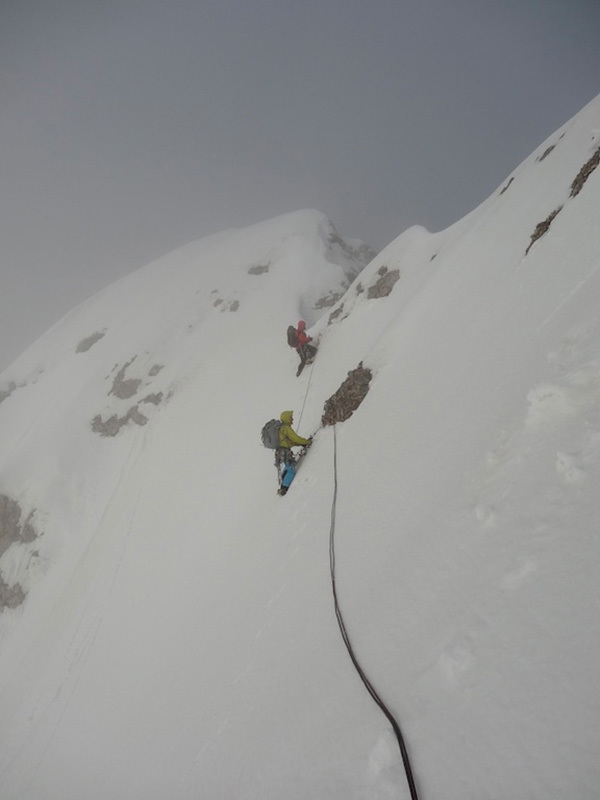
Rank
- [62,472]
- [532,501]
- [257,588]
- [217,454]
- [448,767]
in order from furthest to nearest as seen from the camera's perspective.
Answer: [62,472] < [217,454] < [257,588] < [532,501] < [448,767]

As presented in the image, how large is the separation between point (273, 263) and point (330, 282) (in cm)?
695

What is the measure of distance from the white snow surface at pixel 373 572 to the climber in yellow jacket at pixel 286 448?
42 centimetres

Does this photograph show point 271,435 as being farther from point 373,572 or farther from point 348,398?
point 373,572

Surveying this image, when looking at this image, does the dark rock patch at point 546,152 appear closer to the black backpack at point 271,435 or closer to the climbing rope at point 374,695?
the black backpack at point 271,435

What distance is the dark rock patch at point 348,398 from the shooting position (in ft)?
33.0

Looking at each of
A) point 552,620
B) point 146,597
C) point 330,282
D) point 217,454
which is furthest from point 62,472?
point 552,620

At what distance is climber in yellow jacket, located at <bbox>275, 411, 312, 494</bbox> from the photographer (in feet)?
29.3

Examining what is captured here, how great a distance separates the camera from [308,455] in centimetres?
995

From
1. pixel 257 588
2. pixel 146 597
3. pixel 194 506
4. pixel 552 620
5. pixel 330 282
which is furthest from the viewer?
pixel 330 282

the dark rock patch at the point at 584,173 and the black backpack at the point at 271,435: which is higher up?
the dark rock patch at the point at 584,173

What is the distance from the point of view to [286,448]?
908cm

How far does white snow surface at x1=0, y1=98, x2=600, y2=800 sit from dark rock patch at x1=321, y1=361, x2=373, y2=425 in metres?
0.33

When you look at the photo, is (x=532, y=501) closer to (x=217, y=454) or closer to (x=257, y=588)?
(x=257, y=588)

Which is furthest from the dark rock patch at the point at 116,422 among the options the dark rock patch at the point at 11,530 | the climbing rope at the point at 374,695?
the climbing rope at the point at 374,695
